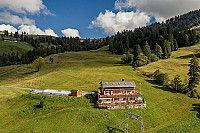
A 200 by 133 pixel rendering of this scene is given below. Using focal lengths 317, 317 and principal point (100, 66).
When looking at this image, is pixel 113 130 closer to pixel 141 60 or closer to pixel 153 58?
pixel 141 60

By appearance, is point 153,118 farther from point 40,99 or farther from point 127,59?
point 127,59

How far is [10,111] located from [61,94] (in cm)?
1756

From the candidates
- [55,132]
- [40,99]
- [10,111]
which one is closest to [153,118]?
[55,132]

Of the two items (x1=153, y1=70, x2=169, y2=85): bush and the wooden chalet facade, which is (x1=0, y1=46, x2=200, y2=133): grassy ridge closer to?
the wooden chalet facade

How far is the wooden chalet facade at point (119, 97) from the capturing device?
9481 centimetres

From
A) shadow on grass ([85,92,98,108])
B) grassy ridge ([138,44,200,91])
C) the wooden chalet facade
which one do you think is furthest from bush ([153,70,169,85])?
shadow on grass ([85,92,98,108])

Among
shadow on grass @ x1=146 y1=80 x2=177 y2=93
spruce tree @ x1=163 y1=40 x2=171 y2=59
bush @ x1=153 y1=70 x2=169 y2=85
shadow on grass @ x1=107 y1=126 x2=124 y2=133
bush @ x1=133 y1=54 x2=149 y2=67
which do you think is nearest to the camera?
shadow on grass @ x1=107 y1=126 x2=124 y2=133

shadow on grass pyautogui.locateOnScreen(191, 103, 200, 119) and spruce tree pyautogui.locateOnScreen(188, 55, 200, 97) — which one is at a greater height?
spruce tree pyautogui.locateOnScreen(188, 55, 200, 97)

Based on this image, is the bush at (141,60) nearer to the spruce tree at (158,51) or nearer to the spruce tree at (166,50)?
the spruce tree at (158,51)

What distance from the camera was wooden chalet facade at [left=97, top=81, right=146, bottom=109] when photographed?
311 ft

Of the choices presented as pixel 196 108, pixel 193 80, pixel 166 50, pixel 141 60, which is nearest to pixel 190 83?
pixel 193 80

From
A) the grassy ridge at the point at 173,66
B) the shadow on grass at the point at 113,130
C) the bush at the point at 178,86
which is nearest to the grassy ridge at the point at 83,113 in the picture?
the shadow on grass at the point at 113,130

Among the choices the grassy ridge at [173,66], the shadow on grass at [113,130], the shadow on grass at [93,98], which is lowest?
the shadow on grass at [113,130]

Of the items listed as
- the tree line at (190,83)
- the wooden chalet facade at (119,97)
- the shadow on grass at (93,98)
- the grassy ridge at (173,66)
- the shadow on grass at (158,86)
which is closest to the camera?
the wooden chalet facade at (119,97)
